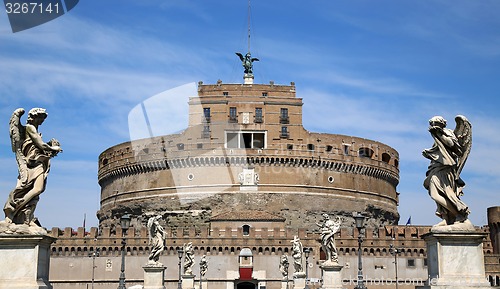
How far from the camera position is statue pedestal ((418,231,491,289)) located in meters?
8.20

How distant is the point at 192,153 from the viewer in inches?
2552

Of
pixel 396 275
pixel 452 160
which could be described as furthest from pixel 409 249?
pixel 452 160

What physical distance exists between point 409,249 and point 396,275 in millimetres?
2932

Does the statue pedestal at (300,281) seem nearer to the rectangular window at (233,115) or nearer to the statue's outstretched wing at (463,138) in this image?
the statue's outstretched wing at (463,138)

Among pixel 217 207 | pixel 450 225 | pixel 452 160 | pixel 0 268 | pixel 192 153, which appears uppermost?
pixel 192 153

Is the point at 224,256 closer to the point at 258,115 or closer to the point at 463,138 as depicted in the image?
the point at 258,115

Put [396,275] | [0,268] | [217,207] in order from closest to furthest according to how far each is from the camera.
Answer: [0,268] < [396,275] < [217,207]

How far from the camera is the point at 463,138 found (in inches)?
336

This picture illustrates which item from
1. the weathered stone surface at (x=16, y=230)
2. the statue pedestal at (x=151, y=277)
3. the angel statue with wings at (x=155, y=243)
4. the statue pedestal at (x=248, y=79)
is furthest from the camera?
the statue pedestal at (x=248, y=79)

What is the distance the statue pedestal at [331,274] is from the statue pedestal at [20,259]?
12.4 m

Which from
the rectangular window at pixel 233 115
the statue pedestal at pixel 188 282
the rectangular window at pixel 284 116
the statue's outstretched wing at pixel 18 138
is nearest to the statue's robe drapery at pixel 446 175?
the statue's outstretched wing at pixel 18 138

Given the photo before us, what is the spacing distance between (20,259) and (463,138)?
18.8 feet

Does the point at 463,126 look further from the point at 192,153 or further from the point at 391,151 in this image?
the point at 391,151

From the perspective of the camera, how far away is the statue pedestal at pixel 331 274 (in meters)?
19.6
